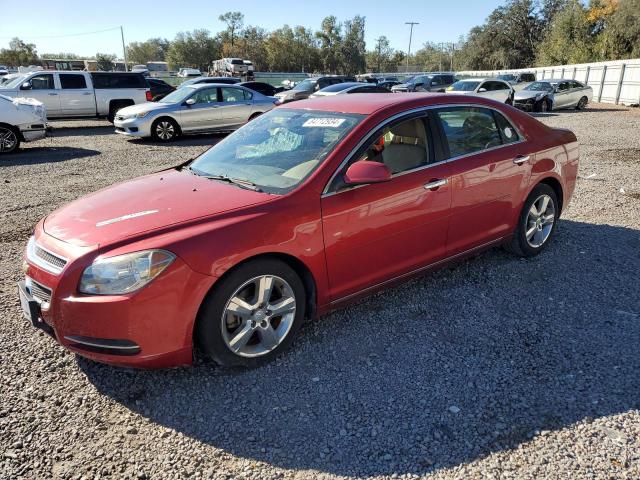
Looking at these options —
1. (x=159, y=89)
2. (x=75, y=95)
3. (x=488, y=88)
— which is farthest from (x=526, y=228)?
(x=159, y=89)

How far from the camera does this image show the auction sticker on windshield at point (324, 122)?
141 inches

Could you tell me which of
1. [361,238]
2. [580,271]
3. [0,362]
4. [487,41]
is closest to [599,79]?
[580,271]

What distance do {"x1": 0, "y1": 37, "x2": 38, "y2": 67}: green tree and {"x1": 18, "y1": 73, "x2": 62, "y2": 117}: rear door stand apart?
77869 millimetres

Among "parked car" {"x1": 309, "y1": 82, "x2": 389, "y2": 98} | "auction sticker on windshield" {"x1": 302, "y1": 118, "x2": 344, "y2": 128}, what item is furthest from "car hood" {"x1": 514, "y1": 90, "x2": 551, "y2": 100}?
"auction sticker on windshield" {"x1": 302, "y1": 118, "x2": 344, "y2": 128}

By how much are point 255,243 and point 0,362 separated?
1.96 metres

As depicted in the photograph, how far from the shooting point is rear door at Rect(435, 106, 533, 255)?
153 inches

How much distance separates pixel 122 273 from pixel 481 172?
2.89 m

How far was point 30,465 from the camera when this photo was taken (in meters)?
2.38

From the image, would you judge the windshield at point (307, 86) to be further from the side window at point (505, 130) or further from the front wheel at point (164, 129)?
the side window at point (505, 130)

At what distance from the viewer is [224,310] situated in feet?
9.33

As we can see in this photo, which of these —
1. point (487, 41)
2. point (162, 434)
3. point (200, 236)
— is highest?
point (487, 41)

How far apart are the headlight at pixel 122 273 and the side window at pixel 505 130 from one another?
10.6ft

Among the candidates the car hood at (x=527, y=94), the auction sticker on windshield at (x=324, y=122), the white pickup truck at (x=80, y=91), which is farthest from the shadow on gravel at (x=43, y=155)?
the car hood at (x=527, y=94)

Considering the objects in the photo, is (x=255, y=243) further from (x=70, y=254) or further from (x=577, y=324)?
(x=577, y=324)
